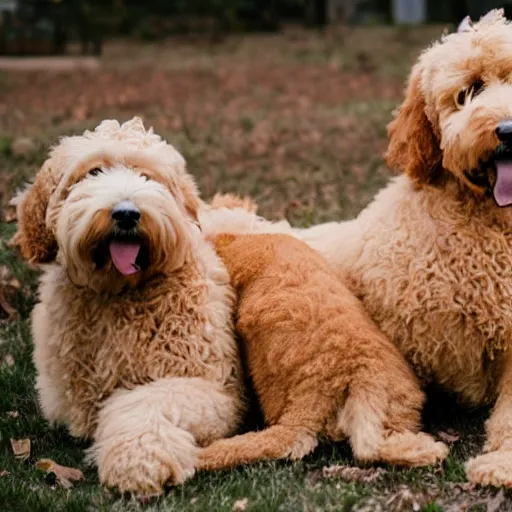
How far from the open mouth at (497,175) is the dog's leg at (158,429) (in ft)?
4.38

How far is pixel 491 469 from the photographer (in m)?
3.49

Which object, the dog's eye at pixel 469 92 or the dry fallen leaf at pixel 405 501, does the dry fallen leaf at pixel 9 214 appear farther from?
the dry fallen leaf at pixel 405 501

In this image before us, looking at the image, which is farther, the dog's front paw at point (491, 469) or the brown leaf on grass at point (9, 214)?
the brown leaf on grass at point (9, 214)

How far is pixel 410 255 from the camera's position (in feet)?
13.3

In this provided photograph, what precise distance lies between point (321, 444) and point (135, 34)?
81.6 feet

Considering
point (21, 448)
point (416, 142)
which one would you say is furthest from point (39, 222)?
point (416, 142)

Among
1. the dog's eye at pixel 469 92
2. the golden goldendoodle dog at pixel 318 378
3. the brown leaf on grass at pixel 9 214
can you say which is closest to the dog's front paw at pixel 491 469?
the golden goldendoodle dog at pixel 318 378

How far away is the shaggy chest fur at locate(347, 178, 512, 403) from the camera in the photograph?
152 inches

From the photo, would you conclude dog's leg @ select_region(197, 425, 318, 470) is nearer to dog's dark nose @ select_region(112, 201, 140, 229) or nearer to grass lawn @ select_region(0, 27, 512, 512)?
grass lawn @ select_region(0, 27, 512, 512)

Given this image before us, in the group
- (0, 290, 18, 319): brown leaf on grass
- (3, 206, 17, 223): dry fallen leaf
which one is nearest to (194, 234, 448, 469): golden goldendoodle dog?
(0, 290, 18, 319): brown leaf on grass

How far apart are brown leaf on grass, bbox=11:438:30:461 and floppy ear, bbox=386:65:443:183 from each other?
6.65 feet

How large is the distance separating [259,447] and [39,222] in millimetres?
1346

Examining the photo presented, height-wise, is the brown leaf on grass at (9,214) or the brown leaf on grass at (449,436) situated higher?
the brown leaf on grass at (9,214)

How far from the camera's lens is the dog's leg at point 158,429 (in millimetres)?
3531
